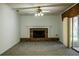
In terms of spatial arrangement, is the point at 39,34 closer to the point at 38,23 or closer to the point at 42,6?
the point at 38,23

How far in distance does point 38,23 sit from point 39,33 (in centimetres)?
Result: 74

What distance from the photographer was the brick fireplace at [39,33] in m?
10.5

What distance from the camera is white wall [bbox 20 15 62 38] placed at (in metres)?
10.4

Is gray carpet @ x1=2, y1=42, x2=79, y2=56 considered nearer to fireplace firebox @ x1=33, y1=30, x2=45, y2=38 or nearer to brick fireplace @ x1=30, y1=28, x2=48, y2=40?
brick fireplace @ x1=30, y1=28, x2=48, y2=40

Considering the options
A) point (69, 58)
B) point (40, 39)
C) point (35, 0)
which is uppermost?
point (35, 0)

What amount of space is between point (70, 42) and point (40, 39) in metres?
3.48

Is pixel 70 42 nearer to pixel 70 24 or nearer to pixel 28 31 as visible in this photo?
pixel 70 24

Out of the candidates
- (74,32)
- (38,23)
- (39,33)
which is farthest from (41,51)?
(39,33)

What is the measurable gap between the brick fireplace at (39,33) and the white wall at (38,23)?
215 millimetres

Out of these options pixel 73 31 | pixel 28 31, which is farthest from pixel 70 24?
pixel 28 31

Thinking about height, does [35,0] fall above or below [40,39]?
above

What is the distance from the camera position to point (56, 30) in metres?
10.5

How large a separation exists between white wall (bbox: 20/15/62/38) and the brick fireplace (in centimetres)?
21

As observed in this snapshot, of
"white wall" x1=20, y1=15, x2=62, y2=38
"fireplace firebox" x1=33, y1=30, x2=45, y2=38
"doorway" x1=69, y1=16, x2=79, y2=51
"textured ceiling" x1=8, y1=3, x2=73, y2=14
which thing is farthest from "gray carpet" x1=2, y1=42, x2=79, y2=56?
Result: "fireplace firebox" x1=33, y1=30, x2=45, y2=38
